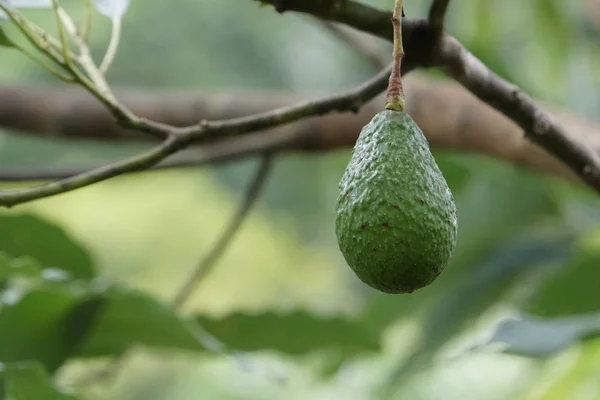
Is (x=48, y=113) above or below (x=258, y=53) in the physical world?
below

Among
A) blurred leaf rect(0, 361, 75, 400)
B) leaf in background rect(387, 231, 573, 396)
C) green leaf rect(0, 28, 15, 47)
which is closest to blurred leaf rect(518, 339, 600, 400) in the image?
leaf in background rect(387, 231, 573, 396)

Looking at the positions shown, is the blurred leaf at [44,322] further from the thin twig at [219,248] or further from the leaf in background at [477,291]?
the leaf in background at [477,291]

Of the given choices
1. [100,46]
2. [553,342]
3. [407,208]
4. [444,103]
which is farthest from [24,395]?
[100,46]

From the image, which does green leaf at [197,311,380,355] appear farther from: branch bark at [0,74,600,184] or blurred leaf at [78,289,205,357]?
branch bark at [0,74,600,184]

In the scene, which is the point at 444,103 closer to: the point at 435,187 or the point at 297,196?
the point at 435,187

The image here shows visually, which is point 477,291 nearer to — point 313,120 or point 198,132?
point 313,120

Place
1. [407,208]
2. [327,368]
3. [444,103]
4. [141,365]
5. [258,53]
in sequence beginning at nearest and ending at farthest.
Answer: [407,208] → [327,368] → [444,103] → [258,53] → [141,365]

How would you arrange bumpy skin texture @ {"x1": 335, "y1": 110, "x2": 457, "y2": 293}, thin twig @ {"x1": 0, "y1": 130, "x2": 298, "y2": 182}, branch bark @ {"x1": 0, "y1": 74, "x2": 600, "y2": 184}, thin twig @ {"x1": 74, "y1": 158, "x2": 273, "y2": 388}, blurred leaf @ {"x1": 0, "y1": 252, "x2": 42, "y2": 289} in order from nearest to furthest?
bumpy skin texture @ {"x1": 335, "y1": 110, "x2": 457, "y2": 293}
blurred leaf @ {"x1": 0, "y1": 252, "x2": 42, "y2": 289}
thin twig @ {"x1": 74, "y1": 158, "x2": 273, "y2": 388}
thin twig @ {"x1": 0, "y1": 130, "x2": 298, "y2": 182}
branch bark @ {"x1": 0, "y1": 74, "x2": 600, "y2": 184}
